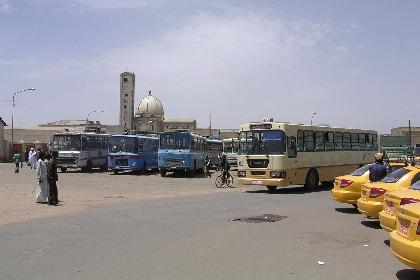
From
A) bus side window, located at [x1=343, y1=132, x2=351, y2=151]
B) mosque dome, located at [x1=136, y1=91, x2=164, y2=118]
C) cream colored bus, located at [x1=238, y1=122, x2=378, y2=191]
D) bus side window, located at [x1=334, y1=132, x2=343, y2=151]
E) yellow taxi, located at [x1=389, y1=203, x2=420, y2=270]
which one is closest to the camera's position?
yellow taxi, located at [x1=389, y1=203, x2=420, y2=270]

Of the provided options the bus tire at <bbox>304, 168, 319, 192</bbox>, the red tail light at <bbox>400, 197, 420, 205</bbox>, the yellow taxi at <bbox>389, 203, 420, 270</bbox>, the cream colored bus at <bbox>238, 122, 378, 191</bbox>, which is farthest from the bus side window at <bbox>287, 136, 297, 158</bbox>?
the yellow taxi at <bbox>389, 203, 420, 270</bbox>

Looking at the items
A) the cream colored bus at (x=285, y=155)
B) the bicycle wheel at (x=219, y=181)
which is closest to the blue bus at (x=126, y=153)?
the bicycle wheel at (x=219, y=181)

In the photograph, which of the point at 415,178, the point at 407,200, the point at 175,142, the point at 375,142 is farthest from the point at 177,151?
the point at 407,200

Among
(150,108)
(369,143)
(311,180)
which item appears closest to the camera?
(311,180)

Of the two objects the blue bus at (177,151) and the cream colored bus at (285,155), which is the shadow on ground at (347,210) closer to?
the cream colored bus at (285,155)

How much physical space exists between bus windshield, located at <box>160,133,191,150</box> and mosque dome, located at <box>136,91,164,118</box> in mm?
84812

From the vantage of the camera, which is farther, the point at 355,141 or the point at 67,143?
the point at 67,143

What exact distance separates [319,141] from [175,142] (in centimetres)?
1124

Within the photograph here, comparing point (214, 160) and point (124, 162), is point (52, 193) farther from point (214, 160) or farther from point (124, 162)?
point (214, 160)

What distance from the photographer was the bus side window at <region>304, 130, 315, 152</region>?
22.9 meters

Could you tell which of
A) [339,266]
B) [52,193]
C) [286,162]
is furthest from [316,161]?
[339,266]

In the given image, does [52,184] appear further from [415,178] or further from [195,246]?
[415,178]

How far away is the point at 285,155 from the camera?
21.5 metres

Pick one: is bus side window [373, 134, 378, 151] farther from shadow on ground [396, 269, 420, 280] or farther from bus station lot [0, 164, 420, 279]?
shadow on ground [396, 269, 420, 280]
